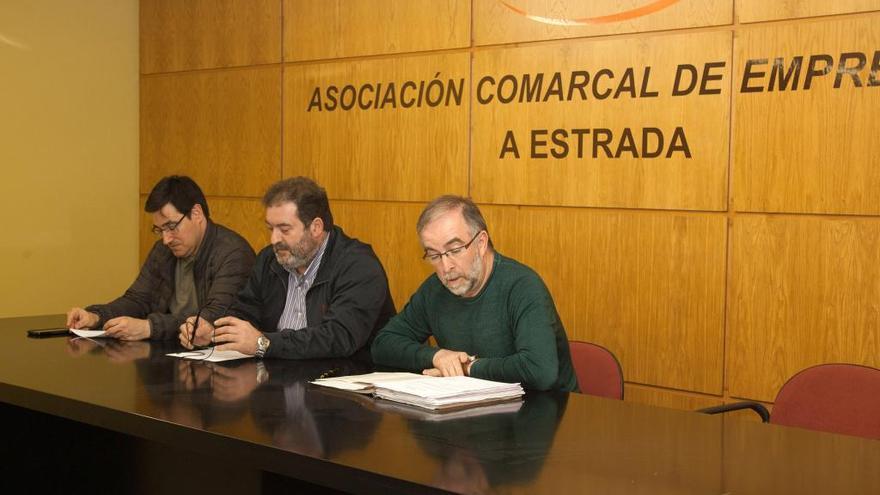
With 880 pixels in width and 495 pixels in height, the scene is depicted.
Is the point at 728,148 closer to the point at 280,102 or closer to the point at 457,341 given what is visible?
the point at 457,341

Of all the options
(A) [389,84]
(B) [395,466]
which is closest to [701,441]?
(B) [395,466]

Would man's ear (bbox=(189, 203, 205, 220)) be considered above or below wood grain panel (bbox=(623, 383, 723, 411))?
above

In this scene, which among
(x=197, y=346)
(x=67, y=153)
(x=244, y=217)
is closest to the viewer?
→ (x=197, y=346)

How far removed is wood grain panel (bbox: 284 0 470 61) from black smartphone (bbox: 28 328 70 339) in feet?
7.44

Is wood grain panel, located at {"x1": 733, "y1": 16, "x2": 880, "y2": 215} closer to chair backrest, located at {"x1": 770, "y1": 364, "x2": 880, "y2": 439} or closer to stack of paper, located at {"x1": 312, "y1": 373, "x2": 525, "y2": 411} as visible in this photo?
chair backrest, located at {"x1": 770, "y1": 364, "x2": 880, "y2": 439}

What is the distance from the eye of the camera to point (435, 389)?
283 cm

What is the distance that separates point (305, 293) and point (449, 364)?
1.09 meters

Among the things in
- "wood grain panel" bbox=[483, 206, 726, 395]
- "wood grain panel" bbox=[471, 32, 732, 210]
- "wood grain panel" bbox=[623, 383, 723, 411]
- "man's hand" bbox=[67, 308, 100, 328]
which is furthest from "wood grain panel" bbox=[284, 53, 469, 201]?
"man's hand" bbox=[67, 308, 100, 328]

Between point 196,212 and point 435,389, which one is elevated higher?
point 196,212

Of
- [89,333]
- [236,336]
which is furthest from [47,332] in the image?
[236,336]

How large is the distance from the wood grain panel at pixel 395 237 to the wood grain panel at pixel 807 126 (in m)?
1.80

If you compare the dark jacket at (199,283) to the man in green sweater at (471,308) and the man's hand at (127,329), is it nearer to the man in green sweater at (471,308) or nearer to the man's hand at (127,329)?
the man's hand at (127,329)

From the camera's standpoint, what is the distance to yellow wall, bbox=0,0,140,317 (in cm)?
624

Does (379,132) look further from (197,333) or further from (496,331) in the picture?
(496,331)
